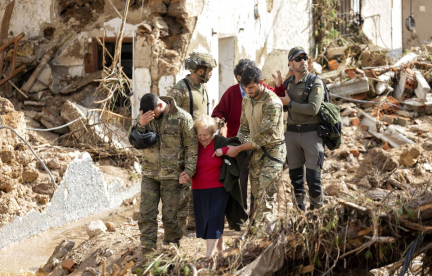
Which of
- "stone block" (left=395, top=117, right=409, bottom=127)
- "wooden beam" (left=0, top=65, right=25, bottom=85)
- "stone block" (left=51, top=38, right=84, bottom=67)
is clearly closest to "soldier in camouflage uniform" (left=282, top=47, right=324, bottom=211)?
"stone block" (left=51, top=38, right=84, bottom=67)

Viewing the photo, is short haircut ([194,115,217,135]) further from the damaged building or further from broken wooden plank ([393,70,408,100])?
broken wooden plank ([393,70,408,100])

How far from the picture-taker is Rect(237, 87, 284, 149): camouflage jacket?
552 centimetres

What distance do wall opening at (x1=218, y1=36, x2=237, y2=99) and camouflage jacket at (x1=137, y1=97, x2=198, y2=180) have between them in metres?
6.96

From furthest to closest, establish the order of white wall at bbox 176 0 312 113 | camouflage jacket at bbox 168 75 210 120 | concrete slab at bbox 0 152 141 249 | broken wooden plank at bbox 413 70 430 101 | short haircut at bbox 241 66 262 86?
broken wooden plank at bbox 413 70 430 101 < white wall at bbox 176 0 312 113 < concrete slab at bbox 0 152 141 249 < camouflage jacket at bbox 168 75 210 120 < short haircut at bbox 241 66 262 86

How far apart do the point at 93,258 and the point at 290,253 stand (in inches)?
119

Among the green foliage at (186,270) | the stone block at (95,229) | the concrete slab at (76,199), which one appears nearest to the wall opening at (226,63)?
the concrete slab at (76,199)

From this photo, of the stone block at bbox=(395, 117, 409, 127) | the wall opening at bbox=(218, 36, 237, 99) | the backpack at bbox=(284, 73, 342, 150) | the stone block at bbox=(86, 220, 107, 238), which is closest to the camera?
the backpack at bbox=(284, 73, 342, 150)

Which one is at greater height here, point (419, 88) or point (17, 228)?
point (419, 88)

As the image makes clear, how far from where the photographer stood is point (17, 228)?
7.40 metres

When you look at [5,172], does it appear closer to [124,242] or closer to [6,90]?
[124,242]

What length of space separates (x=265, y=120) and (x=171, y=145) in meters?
0.90

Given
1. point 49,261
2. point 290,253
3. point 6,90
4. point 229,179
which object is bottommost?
point 49,261

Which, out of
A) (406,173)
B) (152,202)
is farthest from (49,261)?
(406,173)

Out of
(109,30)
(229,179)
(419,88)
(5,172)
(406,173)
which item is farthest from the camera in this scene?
(419,88)
